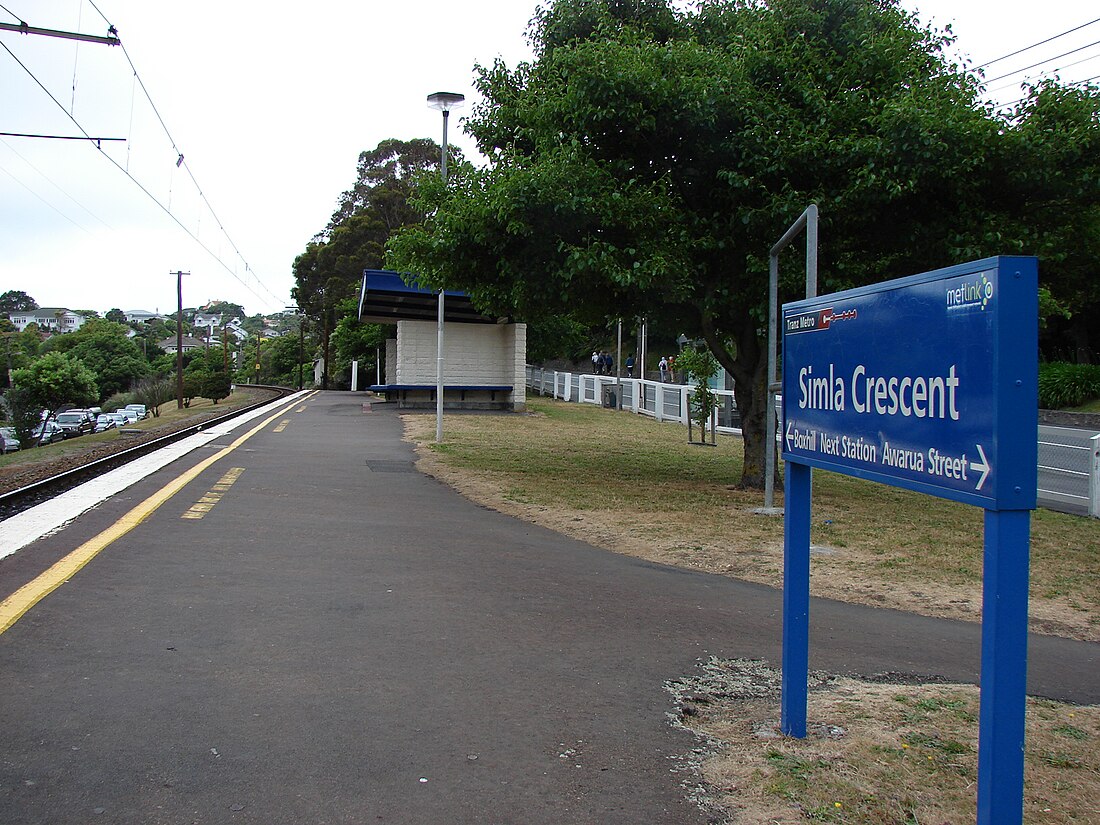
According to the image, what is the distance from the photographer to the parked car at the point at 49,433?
4134 cm

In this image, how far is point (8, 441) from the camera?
4334cm

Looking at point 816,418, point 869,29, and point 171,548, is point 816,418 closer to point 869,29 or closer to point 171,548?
point 171,548

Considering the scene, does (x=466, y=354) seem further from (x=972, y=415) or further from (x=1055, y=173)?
(x=972, y=415)

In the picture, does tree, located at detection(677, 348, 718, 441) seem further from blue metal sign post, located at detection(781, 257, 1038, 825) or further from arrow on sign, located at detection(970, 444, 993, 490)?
arrow on sign, located at detection(970, 444, 993, 490)

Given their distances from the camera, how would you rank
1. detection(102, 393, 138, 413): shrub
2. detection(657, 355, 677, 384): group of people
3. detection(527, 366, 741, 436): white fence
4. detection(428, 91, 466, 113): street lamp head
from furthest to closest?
detection(102, 393, 138, 413): shrub < detection(657, 355, 677, 384): group of people < detection(527, 366, 741, 436): white fence < detection(428, 91, 466, 113): street lamp head

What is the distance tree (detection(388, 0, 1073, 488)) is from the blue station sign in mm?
7057

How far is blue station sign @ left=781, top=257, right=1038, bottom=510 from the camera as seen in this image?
2.64 m

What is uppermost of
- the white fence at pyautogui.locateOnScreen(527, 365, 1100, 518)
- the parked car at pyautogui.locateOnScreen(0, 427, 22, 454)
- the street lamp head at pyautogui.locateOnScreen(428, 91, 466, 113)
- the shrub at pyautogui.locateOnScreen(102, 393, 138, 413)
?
the street lamp head at pyautogui.locateOnScreen(428, 91, 466, 113)

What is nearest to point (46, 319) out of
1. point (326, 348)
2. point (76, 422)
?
point (326, 348)

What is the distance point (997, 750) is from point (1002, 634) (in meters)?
0.34

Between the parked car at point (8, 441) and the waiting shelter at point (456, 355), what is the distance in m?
21.2

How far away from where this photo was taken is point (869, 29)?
11719 millimetres

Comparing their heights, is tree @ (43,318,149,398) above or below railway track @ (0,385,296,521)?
above

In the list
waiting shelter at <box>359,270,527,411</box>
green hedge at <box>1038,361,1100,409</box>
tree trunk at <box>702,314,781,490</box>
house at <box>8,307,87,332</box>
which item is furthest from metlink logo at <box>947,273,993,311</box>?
house at <box>8,307,87,332</box>
